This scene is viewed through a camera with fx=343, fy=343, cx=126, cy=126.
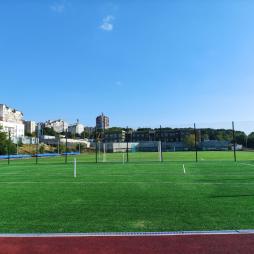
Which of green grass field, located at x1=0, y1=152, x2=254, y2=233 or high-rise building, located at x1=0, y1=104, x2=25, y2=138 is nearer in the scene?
green grass field, located at x1=0, y1=152, x2=254, y2=233

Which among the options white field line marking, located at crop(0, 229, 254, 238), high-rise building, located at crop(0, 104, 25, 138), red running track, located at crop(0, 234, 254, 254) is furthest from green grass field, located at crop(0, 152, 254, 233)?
high-rise building, located at crop(0, 104, 25, 138)

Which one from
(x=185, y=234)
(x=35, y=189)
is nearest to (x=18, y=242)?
(x=185, y=234)

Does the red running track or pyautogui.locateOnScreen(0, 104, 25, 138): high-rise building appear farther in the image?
pyautogui.locateOnScreen(0, 104, 25, 138): high-rise building

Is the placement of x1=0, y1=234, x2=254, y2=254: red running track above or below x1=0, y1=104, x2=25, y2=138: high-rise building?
below

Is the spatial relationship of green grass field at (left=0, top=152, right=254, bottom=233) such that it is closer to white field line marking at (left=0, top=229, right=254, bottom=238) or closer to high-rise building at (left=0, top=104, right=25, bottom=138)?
white field line marking at (left=0, top=229, right=254, bottom=238)

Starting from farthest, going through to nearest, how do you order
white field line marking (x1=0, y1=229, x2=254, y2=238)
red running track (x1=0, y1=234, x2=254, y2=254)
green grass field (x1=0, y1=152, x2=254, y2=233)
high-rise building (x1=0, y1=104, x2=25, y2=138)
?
high-rise building (x1=0, y1=104, x2=25, y2=138) < green grass field (x1=0, y1=152, x2=254, y2=233) < white field line marking (x1=0, y1=229, x2=254, y2=238) < red running track (x1=0, y1=234, x2=254, y2=254)

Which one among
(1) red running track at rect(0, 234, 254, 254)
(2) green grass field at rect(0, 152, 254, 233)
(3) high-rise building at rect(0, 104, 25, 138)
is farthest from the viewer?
(3) high-rise building at rect(0, 104, 25, 138)

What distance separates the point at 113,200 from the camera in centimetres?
935

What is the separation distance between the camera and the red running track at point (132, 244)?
4.88 meters

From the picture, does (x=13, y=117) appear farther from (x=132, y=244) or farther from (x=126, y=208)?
(x=132, y=244)

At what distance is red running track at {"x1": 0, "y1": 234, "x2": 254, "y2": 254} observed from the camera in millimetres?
4875

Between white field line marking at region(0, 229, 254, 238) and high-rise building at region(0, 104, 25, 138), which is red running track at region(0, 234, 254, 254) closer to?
white field line marking at region(0, 229, 254, 238)

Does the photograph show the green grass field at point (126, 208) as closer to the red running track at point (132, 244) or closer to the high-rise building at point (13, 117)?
the red running track at point (132, 244)

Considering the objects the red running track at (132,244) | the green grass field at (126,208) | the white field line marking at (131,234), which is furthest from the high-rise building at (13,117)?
the red running track at (132,244)
